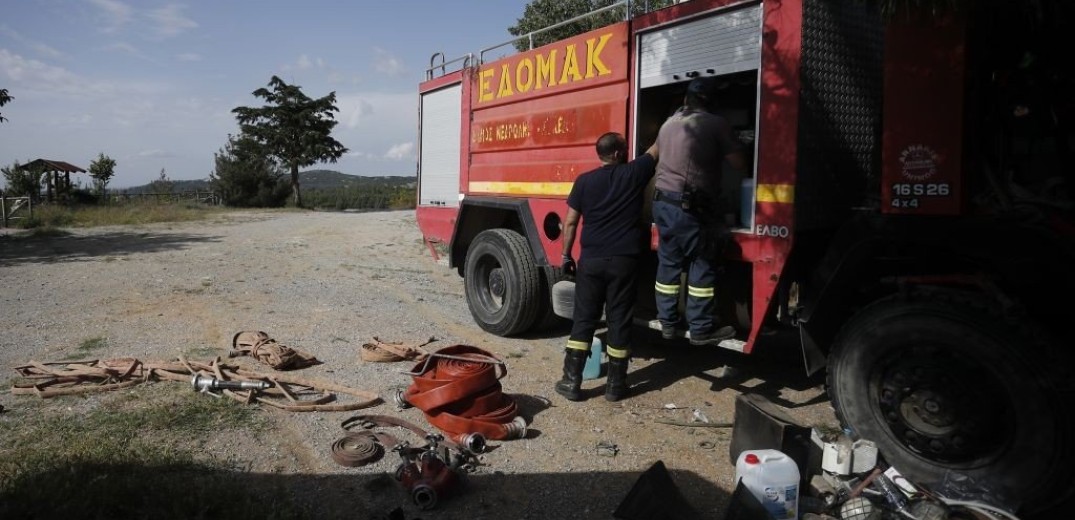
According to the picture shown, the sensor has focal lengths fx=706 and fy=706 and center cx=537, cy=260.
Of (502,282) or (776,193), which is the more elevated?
(776,193)

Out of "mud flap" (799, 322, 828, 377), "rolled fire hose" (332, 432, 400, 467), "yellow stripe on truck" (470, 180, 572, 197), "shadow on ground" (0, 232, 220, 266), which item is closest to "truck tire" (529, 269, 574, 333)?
"yellow stripe on truck" (470, 180, 572, 197)

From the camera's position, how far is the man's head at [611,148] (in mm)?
4859

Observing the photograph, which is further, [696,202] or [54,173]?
[54,173]

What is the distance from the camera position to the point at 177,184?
4209 centimetres

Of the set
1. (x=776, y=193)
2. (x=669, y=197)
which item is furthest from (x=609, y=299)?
(x=776, y=193)

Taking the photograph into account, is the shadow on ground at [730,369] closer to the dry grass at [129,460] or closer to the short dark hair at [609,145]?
the short dark hair at [609,145]

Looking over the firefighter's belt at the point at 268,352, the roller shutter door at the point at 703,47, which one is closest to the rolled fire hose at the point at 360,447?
the firefighter's belt at the point at 268,352

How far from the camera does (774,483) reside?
3.02 metres

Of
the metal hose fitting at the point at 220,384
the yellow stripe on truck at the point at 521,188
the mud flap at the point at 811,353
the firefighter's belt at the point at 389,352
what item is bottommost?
the metal hose fitting at the point at 220,384

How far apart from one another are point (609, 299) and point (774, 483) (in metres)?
1.98

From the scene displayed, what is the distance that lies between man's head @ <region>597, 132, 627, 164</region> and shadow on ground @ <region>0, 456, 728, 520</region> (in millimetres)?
2134

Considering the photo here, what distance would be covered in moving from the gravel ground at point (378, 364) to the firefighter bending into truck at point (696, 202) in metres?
0.76

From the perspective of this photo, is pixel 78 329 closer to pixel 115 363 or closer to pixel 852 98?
pixel 115 363

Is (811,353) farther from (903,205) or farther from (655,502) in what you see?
(655,502)
